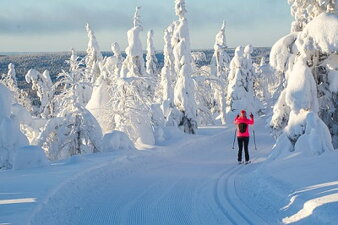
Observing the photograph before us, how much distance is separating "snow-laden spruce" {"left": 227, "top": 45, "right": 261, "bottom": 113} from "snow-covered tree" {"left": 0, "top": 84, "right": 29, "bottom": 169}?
23.6 m

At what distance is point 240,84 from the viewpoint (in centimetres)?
3672

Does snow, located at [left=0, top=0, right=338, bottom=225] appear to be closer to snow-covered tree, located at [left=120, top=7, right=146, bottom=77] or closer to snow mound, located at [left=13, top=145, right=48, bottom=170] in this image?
snow mound, located at [left=13, top=145, right=48, bottom=170]

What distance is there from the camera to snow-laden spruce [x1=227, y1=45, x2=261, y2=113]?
36562mm

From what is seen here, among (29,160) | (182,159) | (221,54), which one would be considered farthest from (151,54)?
(29,160)

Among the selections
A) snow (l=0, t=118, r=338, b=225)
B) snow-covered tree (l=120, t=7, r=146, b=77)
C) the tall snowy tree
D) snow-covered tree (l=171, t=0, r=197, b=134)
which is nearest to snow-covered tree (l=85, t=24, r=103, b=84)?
snow-covered tree (l=120, t=7, r=146, b=77)

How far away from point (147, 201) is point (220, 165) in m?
5.45

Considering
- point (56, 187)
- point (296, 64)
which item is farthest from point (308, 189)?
point (296, 64)

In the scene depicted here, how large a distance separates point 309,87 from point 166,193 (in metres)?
6.70

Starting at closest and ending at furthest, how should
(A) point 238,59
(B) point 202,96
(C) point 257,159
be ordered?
(C) point 257,159, (B) point 202,96, (A) point 238,59

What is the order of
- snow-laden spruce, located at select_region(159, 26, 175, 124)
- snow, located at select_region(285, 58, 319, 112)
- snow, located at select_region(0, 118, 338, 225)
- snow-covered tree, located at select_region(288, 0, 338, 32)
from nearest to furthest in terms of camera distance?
snow, located at select_region(0, 118, 338, 225) < snow, located at select_region(285, 58, 319, 112) < snow-covered tree, located at select_region(288, 0, 338, 32) < snow-laden spruce, located at select_region(159, 26, 175, 124)

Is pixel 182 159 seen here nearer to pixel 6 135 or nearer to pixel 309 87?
pixel 309 87

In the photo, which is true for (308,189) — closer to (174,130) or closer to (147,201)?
(147,201)

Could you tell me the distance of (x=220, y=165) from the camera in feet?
44.6

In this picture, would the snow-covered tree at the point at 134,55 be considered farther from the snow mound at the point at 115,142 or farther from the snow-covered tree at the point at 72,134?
the snow mound at the point at 115,142
